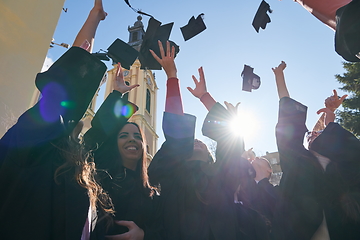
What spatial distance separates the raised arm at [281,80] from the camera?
1866 millimetres

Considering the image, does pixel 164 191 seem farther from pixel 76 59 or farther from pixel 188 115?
pixel 76 59

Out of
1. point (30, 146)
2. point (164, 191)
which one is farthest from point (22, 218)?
point (164, 191)

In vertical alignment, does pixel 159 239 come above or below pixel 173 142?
below

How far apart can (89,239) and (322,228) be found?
125 centimetres

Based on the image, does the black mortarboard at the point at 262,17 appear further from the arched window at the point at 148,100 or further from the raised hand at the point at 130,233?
the arched window at the point at 148,100

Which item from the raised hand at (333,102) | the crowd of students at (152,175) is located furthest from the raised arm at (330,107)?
the crowd of students at (152,175)

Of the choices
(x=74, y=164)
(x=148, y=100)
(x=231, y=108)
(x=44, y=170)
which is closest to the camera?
(x=44, y=170)

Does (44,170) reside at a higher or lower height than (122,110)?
lower

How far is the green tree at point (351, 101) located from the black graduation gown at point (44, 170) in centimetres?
1221

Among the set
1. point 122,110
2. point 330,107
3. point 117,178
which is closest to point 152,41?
point 122,110

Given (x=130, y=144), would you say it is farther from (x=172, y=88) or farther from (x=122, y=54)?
(x=122, y=54)

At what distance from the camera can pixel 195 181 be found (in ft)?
5.27

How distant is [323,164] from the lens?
140cm

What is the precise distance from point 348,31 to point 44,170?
5.07ft
